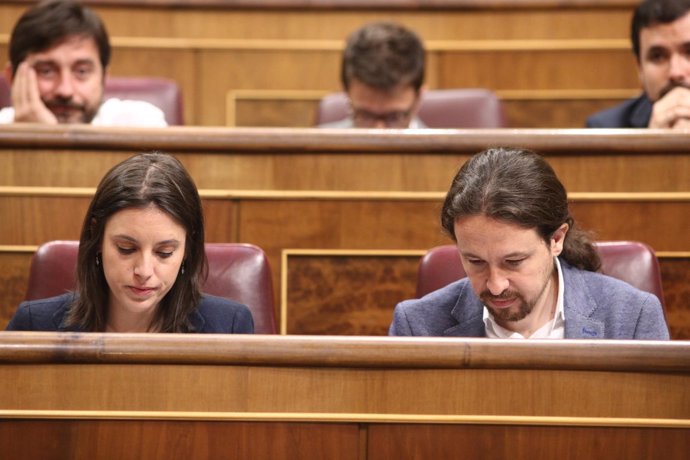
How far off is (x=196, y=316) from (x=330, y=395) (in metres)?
0.27

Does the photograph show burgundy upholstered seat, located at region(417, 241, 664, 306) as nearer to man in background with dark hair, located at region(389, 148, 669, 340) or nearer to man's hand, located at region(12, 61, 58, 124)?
man in background with dark hair, located at region(389, 148, 669, 340)

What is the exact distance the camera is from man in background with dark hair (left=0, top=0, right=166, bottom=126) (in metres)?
1.21

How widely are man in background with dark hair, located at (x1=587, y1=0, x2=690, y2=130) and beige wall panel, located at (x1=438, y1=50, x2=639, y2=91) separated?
27 centimetres

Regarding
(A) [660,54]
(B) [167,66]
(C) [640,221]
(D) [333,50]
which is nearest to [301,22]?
(D) [333,50]

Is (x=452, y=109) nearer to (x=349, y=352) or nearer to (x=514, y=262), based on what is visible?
(x=514, y=262)

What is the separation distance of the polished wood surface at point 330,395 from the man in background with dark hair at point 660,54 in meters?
0.59

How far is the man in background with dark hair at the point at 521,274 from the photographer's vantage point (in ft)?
2.55

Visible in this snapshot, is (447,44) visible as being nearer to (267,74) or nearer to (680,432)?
(267,74)

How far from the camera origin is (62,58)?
121cm

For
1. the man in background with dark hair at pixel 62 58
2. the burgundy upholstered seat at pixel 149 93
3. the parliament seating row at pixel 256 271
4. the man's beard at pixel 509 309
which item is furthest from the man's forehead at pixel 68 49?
the man's beard at pixel 509 309

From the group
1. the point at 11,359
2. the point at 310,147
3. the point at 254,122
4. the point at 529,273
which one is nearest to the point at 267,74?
the point at 254,122

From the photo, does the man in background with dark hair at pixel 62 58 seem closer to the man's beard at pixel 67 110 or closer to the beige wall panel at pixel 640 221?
the man's beard at pixel 67 110

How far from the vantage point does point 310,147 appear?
3.35 ft

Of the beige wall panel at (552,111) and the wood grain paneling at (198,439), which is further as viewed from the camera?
the beige wall panel at (552,111)
